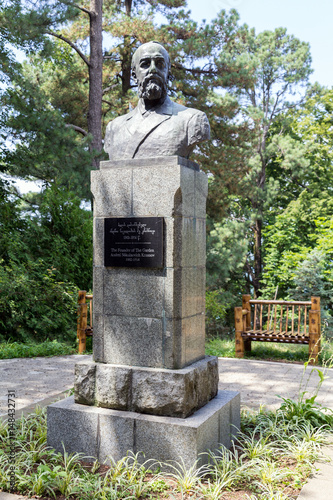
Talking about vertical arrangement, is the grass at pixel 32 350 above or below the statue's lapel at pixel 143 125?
below

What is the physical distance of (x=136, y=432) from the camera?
330 centimetres

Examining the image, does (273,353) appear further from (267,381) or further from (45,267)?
(45,267)

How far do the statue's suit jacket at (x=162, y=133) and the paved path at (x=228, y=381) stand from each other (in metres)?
2.21

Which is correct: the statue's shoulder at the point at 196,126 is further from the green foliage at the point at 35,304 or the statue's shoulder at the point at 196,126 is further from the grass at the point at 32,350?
the green foliage at the point at 35,304

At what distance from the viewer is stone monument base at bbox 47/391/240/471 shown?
124 inches

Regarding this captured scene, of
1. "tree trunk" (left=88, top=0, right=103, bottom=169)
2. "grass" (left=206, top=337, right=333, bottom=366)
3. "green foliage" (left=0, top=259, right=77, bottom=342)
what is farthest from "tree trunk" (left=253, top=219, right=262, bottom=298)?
"green foliage" (left=0, top=259, right=77, bottom=342)

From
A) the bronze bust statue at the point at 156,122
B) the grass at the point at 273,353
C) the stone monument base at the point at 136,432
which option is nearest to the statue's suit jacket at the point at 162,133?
the bronze bust statue at the point at 156,122

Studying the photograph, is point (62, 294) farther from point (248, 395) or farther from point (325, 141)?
point (325, 141)

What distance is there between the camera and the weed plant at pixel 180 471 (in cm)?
288

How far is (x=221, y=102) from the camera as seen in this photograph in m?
13.7

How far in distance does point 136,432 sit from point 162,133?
2.30 m

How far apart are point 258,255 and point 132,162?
16.4 meters

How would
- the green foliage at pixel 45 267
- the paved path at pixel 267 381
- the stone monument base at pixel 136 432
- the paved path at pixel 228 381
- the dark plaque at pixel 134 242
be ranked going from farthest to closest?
the green foliage at pixel 45 267 → the paved path at pixel 267 381 → the paved path at pixel 228 381 → the dark plaque at pixel 134 242 → the stone monument base at pixel 136 432

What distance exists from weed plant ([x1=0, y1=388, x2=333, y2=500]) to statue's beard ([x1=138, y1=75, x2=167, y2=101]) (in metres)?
2.76
